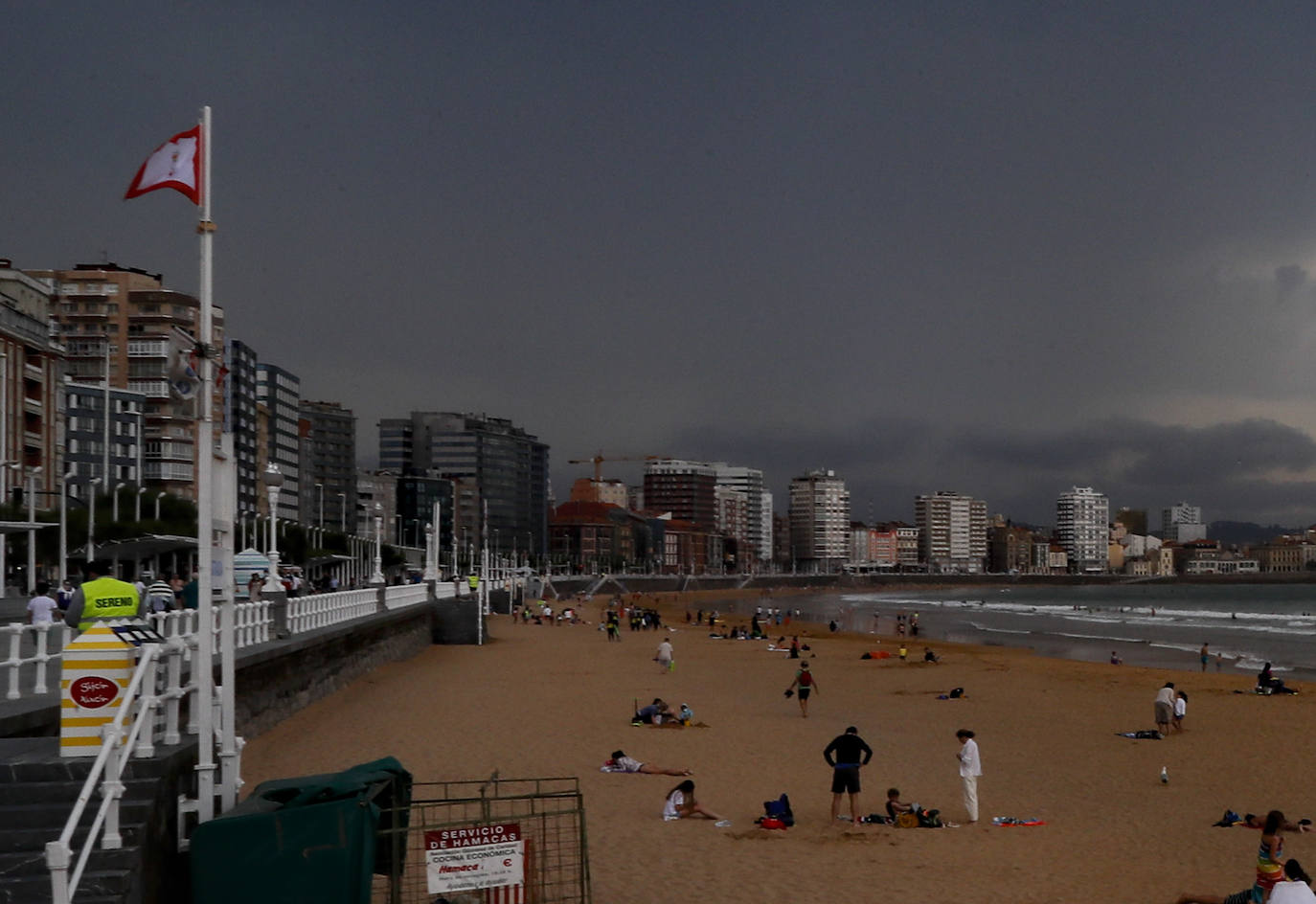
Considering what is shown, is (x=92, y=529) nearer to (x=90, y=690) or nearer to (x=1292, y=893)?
(x=90, y=690)

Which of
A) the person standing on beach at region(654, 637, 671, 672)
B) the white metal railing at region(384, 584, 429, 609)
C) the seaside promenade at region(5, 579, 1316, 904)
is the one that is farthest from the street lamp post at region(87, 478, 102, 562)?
the person standing on beach at region(654, 637, 671, 672)

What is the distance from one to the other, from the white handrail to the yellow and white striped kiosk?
0.13 metres

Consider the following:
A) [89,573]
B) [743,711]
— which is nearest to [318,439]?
[743,711]

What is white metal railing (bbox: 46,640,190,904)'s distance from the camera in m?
5.84

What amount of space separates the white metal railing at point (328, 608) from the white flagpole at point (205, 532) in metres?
12.7

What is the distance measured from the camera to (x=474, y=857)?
24.0 ft

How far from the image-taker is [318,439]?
158 m

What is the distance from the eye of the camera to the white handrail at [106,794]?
5773 mm

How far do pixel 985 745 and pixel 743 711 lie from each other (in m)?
5.61

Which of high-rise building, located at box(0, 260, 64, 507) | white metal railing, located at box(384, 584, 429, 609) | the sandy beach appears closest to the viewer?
the sandy beach

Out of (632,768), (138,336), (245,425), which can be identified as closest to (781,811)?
(632,768)

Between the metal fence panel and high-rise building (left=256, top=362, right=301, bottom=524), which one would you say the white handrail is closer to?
the metal fence panel

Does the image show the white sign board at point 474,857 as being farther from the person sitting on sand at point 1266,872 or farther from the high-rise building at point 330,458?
the high-rise building at point 330,458

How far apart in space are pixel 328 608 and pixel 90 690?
689 inches
